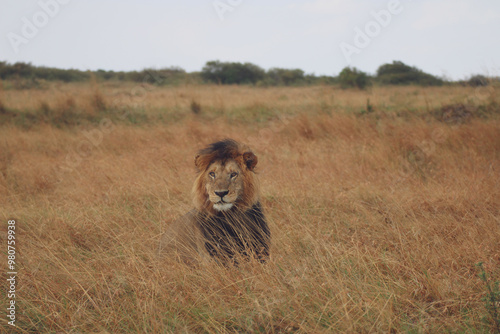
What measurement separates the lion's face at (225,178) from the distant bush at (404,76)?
1921 centimetres

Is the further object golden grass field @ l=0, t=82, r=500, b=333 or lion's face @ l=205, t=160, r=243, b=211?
lion's face @ l=205, t=160, r=243, b=211

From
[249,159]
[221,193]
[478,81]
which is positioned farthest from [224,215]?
[478,81]

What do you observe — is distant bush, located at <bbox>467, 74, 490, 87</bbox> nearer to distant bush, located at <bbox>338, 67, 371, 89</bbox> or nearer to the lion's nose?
distant bush, located at <bbox>338, 67, 371, 89</bbox>

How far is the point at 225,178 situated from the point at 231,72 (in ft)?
89.6

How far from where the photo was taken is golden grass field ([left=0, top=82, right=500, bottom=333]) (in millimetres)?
2619

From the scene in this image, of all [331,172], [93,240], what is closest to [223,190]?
[93,240]

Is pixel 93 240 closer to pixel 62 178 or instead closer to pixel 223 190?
pixel 223 190

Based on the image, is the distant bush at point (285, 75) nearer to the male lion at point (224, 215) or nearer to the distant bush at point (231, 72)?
the distant bush at point (231, 72)

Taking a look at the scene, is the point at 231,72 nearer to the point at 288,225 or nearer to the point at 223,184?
the point at 288,225

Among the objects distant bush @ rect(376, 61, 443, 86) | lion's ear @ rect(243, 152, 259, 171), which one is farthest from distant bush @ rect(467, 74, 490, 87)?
lion's ear @ rect(243, 152, 259, 171)

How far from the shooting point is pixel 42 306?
2.74 m

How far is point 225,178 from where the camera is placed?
131 inches

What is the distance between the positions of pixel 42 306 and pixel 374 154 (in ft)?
20.2

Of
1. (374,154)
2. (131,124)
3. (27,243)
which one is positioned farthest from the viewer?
(131,124)
